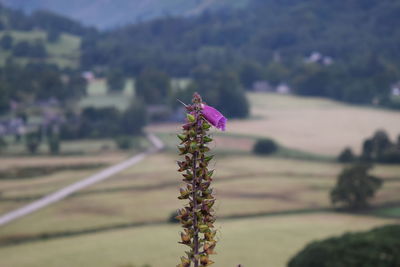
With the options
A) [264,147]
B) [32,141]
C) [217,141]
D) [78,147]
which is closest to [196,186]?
[264,147]

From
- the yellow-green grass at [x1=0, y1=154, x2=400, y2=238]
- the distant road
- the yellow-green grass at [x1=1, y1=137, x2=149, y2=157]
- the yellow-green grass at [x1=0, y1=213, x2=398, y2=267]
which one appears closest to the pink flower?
the yellow-green grass at [x1=0, y1=213, x2=398, y2=267]

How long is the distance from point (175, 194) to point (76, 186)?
7260 mm

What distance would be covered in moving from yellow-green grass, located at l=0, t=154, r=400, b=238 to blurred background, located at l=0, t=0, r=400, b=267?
0.45 ft

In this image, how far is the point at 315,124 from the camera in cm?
6419

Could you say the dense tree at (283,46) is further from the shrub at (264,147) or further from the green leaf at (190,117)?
the green leaf at (190,117)

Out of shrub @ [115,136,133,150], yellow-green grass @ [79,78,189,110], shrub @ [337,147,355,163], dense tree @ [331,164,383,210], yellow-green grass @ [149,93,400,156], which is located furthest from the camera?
yellow-green grass @ [79,78,189,110]

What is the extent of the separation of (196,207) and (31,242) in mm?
26526

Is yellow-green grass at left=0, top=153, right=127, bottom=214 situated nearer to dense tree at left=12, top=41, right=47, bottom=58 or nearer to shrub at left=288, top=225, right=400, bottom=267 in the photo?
shrub at left=288, top=225, right=400, bottom=267

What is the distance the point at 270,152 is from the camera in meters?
53.5

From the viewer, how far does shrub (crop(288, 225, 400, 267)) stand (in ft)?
57.2

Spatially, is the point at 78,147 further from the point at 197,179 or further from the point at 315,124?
the point at 197,179

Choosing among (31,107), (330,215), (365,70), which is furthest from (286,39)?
(330,215)

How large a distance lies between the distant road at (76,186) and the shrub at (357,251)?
19.6 metres

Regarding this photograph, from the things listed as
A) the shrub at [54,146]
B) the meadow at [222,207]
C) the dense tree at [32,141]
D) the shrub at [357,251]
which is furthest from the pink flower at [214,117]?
the dense tree at [32,141]
